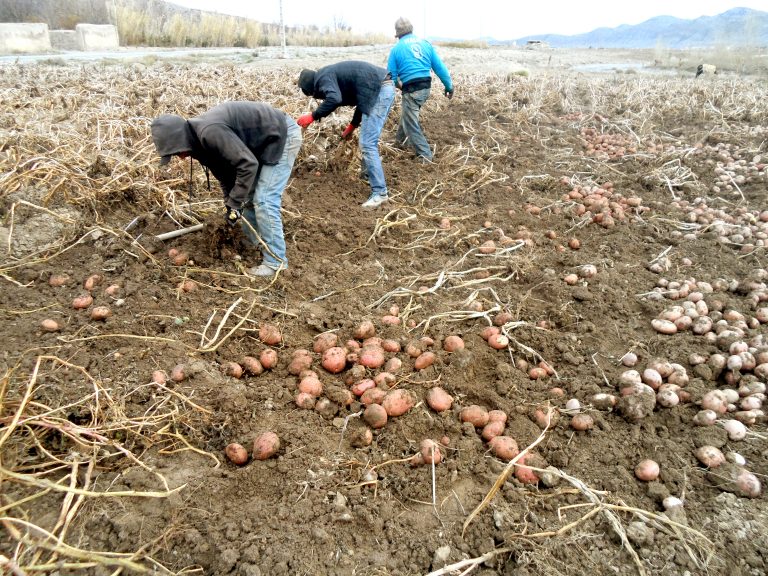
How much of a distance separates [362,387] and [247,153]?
187 cm

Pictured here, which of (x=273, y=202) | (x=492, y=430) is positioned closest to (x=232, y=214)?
(x=273, y=202)

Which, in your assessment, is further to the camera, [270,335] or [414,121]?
[414,121]

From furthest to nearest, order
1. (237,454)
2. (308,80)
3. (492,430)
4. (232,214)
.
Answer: (308,80) → (232,214) → (492,430) → (237,454)

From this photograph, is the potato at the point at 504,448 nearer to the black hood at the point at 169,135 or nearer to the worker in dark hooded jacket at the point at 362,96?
the black hood at the point at 169,135

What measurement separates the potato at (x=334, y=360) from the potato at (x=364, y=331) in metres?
0.20

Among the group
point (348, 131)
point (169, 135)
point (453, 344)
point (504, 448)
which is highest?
point (169, 135)

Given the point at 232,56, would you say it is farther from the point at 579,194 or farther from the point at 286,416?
the point at 286,416

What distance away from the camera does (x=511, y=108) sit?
8.11 metres

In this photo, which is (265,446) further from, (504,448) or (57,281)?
(57,281)

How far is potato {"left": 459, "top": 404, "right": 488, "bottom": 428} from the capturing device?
2438 mm

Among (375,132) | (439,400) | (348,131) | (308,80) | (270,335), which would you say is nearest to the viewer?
(439,400)

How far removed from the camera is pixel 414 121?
5.99 meters

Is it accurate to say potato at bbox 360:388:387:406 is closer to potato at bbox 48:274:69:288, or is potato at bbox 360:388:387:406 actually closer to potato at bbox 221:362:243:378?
potato at bbox 221:362:243:378

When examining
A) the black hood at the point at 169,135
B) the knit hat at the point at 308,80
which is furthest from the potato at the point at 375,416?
the knit hat at the point at 308,80
